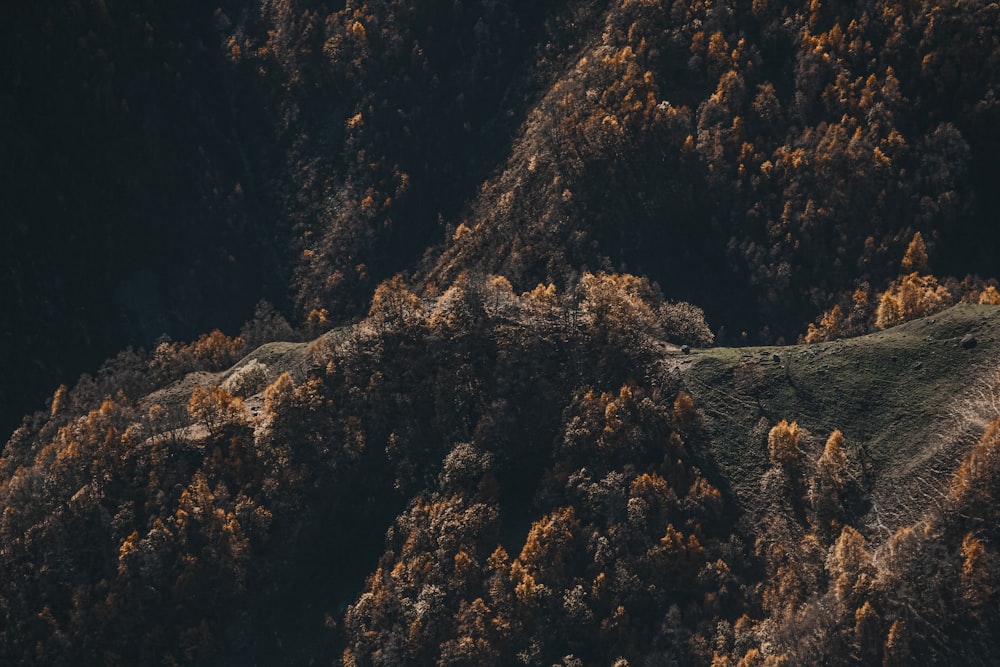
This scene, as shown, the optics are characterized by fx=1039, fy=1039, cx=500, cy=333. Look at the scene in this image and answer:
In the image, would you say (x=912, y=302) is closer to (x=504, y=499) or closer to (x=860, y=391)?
(x=860, y=391)

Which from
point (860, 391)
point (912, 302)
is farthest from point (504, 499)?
point (912, 302)

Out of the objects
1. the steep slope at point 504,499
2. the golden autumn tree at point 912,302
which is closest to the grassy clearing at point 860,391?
the steep slope at point 504,499

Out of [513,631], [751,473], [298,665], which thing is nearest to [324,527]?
[298,665]

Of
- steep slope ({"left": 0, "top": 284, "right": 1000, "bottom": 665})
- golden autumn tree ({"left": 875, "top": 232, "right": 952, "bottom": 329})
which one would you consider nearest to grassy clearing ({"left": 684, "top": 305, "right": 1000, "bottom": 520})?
steep slope ({"left": 0, "top": 284, "right": 1000, "bottom": 665})

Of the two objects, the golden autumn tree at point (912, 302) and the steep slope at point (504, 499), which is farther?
the golden autumn tree at point (912, 302)

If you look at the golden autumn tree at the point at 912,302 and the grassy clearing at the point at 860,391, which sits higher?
the golden autumn tree at the point at 912,302

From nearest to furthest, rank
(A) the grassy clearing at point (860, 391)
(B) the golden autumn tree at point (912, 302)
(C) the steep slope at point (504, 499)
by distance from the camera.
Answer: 1. (C) the steep slope at point (504, 499)
2. (A) the grassy clearing at point (860, 391)
3. (B) the golden autumn tree at point (912, 302)

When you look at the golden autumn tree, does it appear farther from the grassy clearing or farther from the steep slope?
the steep slope

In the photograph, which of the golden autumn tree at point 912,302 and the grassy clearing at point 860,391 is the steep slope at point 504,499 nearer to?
the grassy clearing at point 860,391

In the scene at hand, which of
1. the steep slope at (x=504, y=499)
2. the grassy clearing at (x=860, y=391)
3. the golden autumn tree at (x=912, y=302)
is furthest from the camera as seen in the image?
the golden autumn tree at (x=912, y=302)

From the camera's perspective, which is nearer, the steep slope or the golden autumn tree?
the steep slope

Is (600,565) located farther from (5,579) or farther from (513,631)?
(5,579)
